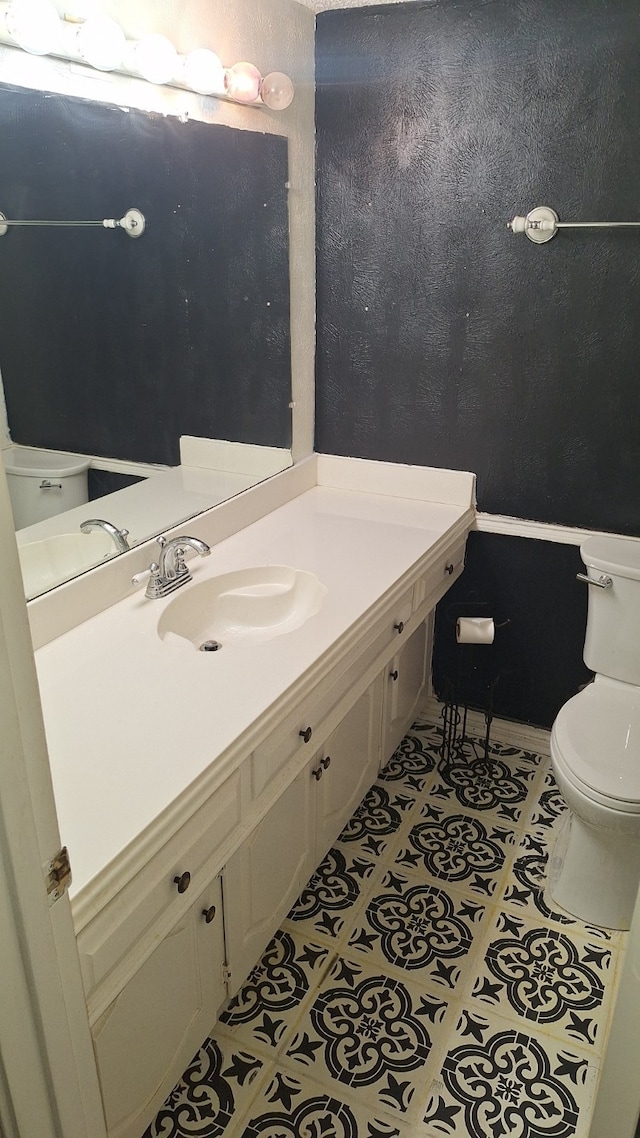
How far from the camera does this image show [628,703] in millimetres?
2100

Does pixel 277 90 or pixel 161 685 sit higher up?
pixel 277 90

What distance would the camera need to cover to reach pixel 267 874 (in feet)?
5.33

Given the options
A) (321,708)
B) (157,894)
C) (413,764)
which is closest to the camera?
(157,894)

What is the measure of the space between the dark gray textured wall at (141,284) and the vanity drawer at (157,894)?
2.61 ft

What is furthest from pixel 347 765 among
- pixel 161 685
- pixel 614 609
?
pixel 614 609

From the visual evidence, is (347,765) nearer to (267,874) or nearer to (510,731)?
(267,874)

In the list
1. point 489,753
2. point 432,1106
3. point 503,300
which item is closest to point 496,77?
point 503,300

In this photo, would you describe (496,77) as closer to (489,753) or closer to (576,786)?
(576,786)

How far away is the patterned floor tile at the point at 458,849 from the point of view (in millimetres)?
2068

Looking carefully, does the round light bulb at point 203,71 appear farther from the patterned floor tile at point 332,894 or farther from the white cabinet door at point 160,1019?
the patterned floor tile at point 332,894

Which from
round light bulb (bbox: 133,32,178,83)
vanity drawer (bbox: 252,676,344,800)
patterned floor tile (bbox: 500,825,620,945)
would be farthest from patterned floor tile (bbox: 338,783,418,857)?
round light bulb (bbox: 133,32,178,83)

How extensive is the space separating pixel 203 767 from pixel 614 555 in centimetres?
140

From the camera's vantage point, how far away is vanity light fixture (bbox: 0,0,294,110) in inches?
53.4

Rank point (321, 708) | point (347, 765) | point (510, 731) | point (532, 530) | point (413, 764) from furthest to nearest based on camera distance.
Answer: point (510, 731), point (413, 764), point (532, 530), point (347, 765), point (321, 708)
